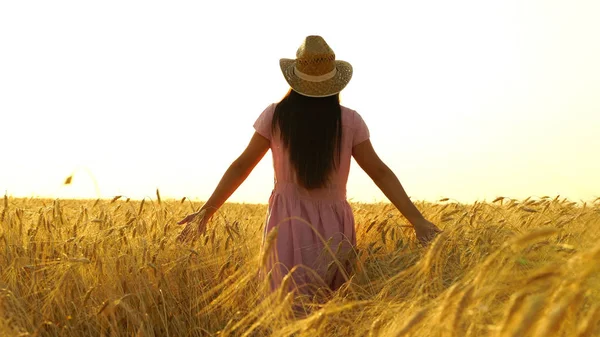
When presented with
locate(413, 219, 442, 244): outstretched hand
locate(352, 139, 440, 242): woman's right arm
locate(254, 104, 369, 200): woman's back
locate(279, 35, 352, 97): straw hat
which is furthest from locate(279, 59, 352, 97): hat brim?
locate(413, 219, 442, 244): outstretched hand

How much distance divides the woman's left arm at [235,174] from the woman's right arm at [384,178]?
51cm

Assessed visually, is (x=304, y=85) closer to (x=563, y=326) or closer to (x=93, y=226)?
(x=93, y=226)

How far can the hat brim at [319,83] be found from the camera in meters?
3.29

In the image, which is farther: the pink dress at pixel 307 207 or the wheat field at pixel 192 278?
the pink dress at pixel 307 207

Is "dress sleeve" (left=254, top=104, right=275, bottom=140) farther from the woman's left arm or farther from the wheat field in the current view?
the wheat field

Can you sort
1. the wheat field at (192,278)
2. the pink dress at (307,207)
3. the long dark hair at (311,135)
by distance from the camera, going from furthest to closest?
the pink dress at (307,207) → the long dark hair at (311,135) → the wheat field at (192,278)

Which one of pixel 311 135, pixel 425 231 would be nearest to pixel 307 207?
pixel 311 135

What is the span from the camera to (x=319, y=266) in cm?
323

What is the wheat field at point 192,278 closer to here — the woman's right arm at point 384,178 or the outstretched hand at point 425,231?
the outstretched hand at point 425,231

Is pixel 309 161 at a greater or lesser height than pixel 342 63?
lesser

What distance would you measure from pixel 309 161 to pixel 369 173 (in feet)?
1.29

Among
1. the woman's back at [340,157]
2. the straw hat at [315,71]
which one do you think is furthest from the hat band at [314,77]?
the woman's back at [340,157]

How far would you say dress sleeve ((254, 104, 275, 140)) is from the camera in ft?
11.0

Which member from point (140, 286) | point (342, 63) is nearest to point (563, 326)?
point (140, 286)
